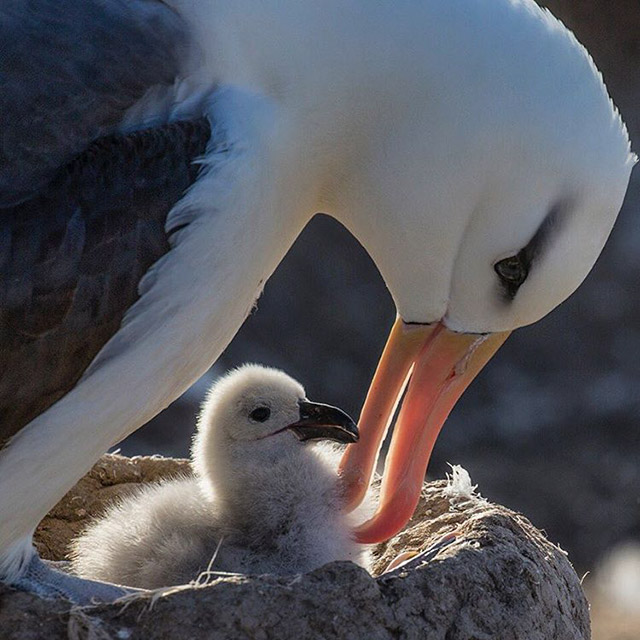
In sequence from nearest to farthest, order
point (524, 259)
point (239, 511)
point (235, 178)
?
point (235, 178) < point (524, 259) < point (239, 511)

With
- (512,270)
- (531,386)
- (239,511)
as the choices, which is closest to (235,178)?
(512,270)

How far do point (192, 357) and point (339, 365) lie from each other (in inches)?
271

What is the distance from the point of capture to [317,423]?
3.87 m

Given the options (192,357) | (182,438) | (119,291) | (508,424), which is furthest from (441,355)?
(508,424)

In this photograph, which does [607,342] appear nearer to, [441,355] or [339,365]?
[339,365]

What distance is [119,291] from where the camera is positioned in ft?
9.80

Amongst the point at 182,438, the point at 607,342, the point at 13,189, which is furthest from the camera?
the point at 607,342

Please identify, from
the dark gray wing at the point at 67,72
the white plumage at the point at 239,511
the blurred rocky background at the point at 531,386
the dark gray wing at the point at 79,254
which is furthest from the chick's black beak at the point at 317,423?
the blurred rocky background at the point at 531,386

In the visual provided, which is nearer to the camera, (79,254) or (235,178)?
(79,254)

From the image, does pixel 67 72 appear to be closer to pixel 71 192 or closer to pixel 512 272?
pixel 71 192

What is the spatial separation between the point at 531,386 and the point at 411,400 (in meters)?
6.52

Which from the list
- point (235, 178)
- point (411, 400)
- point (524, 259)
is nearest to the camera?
point (235, 178)

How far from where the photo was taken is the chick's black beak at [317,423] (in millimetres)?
3816

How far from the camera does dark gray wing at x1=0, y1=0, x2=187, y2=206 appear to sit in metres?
2.92
